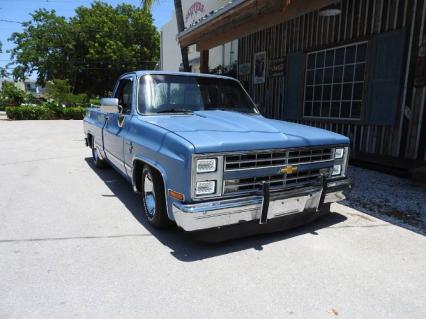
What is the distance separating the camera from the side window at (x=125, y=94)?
470 cm

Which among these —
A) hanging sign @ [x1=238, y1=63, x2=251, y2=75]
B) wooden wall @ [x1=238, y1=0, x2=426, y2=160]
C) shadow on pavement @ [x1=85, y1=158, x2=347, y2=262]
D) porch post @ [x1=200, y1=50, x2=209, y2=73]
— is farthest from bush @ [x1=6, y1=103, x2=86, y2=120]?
shadow on pavement @ [x1=85, y1=158, x2=347, y2=262]

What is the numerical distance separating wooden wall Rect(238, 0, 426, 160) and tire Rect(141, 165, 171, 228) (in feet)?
17.1

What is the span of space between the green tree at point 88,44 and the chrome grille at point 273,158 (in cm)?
3505

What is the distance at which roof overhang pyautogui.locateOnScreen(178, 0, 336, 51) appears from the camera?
20.7 feet

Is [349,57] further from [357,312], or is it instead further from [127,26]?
[127,26]

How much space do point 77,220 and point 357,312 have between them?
3.21 metres

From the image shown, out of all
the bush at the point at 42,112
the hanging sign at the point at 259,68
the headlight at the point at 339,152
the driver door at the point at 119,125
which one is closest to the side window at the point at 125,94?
the driver door at the point at 119,125

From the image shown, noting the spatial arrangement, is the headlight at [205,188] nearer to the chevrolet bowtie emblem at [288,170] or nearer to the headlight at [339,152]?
the chevrolet bowtie emblem at [288,170]

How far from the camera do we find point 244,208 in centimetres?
316

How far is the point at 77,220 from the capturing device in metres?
4.21

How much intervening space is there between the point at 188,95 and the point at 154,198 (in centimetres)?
164

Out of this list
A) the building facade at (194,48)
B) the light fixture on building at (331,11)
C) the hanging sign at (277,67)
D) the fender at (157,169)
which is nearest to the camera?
the fender at (157,169)

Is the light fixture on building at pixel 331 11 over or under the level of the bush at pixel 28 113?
over

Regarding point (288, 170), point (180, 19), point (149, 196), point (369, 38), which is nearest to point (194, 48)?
point (180, 19)
